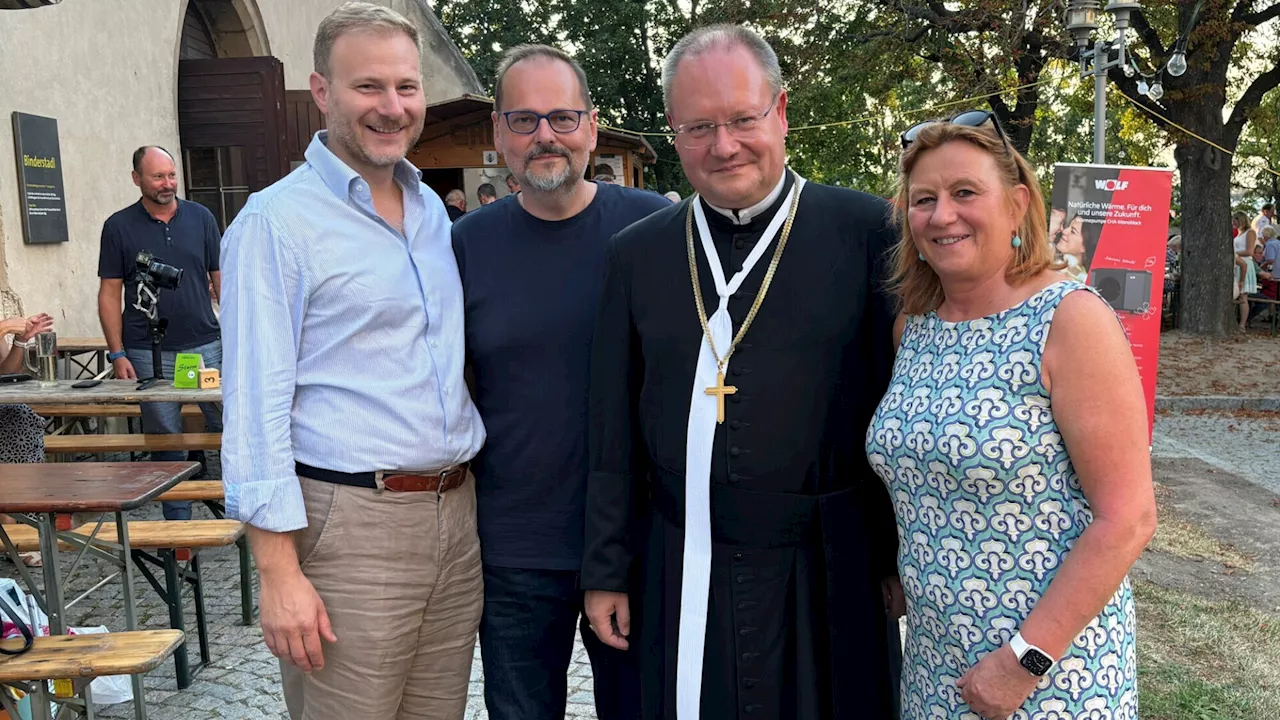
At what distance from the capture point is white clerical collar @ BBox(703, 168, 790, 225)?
233 cm

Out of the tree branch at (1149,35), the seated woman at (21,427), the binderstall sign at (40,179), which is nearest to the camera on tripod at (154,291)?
the seated woman at (21,427)

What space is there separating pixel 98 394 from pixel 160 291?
1.07 m

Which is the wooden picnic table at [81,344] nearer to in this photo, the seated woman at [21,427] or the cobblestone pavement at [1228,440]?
the seated woman at [21,427]

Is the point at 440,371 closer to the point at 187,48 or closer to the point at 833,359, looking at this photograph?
the point at 833,359

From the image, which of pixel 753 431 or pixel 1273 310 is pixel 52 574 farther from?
pixel 1273 310

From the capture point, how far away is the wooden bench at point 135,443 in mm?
5699

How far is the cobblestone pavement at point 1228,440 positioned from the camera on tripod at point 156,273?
7655 mm

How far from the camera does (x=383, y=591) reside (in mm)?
2279

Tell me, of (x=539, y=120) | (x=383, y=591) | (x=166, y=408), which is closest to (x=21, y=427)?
(x=166, y=408)

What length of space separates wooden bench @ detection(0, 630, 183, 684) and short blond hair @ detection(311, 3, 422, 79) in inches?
69.7

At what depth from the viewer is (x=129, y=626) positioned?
11.8 ft

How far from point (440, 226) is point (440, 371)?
1.45 feet

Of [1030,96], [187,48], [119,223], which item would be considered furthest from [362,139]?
[1030,96]

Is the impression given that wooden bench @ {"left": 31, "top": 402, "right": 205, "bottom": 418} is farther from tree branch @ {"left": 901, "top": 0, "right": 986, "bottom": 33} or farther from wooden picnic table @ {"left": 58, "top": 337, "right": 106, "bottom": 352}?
tree branch @ {"left": 901, "top": 0, "right": 986, "bottom": 33}
